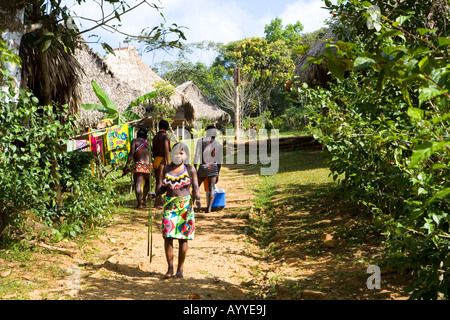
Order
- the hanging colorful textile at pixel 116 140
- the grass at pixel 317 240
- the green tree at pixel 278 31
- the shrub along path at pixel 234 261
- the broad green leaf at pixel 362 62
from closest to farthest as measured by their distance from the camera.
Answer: the broad green leaf at pixel 362 62
the shrub along path at pixel 234 261
the grass at pixel 317 240
the hanging colorful textile at pixel 116 140
the green tree at pixel 278 31

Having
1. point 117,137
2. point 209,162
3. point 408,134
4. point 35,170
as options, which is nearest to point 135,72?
point 117,137

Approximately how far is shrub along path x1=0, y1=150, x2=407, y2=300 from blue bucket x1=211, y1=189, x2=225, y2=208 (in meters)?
0.14

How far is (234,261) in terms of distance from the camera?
5773 mm

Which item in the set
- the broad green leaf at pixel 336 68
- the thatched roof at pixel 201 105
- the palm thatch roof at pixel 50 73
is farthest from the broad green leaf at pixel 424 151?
the thatched roof at pixel 201 105

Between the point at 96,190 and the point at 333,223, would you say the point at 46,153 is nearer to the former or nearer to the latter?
the point at 96,190

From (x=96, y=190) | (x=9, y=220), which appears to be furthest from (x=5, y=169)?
(x=96, y=190)

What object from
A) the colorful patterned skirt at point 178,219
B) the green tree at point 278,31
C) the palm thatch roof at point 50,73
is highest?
the green tree at point 278,31

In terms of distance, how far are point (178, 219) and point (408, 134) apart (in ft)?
8.37

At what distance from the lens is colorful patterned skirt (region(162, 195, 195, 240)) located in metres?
4.91

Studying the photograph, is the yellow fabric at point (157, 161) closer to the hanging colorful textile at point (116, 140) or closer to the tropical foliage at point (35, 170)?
the hanging colorful textile at point (116, 140)

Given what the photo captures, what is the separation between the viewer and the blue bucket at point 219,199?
8953mm

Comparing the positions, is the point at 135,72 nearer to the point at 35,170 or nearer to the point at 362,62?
the point at 35,170

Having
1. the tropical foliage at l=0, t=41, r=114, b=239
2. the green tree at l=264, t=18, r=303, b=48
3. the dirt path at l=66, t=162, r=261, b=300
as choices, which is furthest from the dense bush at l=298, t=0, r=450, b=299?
the green tree at l=264, t=18, r=303, b=48

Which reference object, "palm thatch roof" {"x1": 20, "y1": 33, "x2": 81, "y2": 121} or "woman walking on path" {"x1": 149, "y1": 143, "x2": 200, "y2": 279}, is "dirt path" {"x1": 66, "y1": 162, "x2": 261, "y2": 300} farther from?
"palm thatch roof" {"x1": 20, "y1": 33, "x2": 81, "y2": 121}
